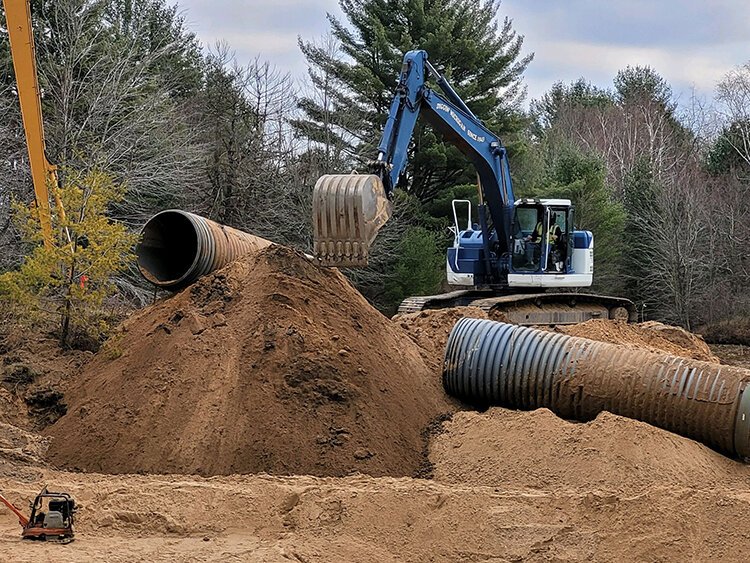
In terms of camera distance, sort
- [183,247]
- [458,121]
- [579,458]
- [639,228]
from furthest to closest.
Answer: [639,228] < [458,121] < [183,247] < [579,458]

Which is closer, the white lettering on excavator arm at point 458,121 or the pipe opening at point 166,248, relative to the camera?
the pipe opening at point 166,248

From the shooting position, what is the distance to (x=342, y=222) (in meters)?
7.92

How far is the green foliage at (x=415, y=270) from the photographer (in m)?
22.5

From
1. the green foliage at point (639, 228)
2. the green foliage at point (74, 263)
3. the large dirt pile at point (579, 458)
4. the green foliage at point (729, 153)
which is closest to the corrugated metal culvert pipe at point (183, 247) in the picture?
the green foliage at point (74, 263)

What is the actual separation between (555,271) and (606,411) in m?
6.51

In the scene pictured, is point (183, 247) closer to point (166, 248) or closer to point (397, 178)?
point (166, 248)

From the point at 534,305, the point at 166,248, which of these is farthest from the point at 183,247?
the point at 534,305

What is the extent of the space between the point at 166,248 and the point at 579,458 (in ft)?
19.7

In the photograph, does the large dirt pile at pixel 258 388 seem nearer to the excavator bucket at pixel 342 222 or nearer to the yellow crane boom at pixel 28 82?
the excavator bucket at pixel 342 222

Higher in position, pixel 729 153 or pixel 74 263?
pixel 729 153

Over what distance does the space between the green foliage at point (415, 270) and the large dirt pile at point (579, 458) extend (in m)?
15.1

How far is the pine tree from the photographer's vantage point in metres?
24.4

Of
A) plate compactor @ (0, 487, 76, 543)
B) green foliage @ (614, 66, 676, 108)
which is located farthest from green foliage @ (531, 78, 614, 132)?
plate compactor @ (0, 487, 76, 543)

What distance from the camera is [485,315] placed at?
451 inches
